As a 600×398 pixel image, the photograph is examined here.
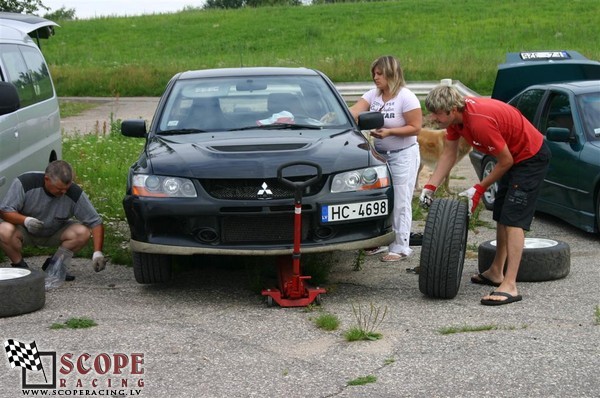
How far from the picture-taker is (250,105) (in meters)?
8.52

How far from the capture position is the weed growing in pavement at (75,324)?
667 cm

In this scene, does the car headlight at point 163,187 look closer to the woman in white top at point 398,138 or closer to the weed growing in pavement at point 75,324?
the weed growing in pavement at point 75,324

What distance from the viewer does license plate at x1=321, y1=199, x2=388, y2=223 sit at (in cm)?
716

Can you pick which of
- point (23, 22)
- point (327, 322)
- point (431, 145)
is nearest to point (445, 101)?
point (327, 322)

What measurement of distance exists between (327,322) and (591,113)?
4.92 metres

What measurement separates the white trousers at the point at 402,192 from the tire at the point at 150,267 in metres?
1.99

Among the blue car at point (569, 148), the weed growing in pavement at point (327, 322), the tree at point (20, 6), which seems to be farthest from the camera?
the tree at point (20, 6)

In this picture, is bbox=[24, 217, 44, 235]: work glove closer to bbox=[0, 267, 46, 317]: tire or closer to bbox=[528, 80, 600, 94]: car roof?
bbox=[0, 267, 46, 317]: tire

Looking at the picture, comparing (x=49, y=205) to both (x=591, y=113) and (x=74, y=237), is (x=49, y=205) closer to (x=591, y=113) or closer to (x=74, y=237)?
(x=74, y=237)

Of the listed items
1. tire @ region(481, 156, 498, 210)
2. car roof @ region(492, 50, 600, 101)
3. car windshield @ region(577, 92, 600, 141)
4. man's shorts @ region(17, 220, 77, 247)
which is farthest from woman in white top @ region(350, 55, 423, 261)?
car roof @ region(492, 50, 600, 101)

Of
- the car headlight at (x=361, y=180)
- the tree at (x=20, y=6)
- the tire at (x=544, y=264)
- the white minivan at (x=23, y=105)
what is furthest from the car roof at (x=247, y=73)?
the tree at (x=20, y=6)

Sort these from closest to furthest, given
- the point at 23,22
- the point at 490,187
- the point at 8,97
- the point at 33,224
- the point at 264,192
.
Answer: the point at 264,192
the point at 33,224
the point at 8,97
the point at 23,22
the point at 490,187

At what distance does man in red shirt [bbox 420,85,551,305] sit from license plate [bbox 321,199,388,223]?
399 mm

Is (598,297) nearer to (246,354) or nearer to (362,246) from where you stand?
(362,246)
